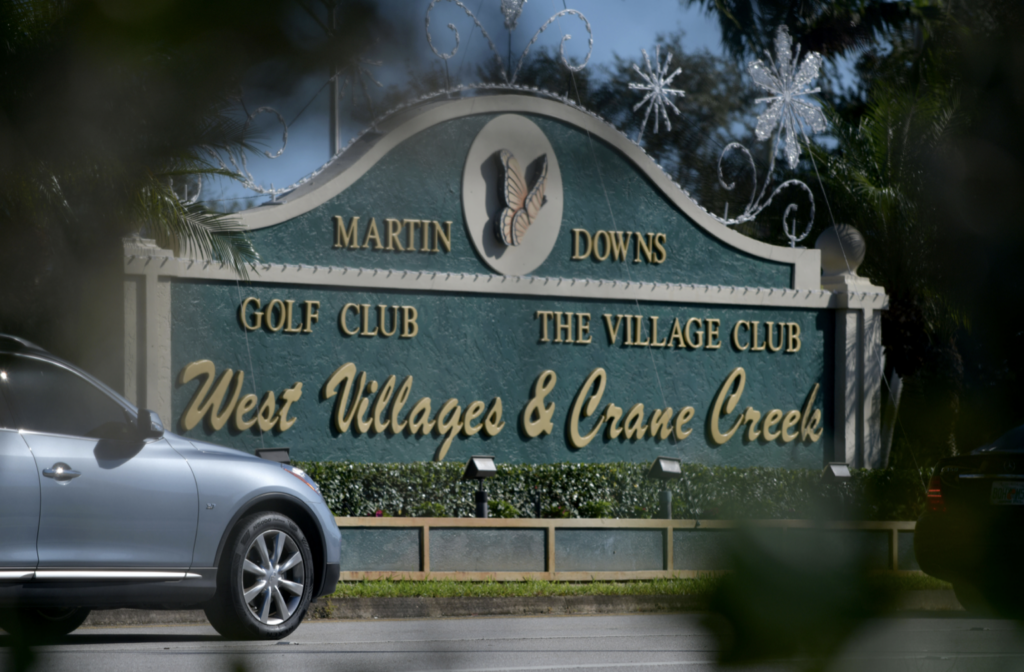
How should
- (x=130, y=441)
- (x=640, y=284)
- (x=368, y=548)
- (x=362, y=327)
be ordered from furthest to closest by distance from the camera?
1. (x=640, y=284)
2. (x=362, y=327)
3. (x=368, y=548)
4. (x=130, y=441)

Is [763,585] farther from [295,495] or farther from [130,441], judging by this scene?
[295,495]

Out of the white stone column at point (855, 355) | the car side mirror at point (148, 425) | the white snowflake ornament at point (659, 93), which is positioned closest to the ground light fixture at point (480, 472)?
the white stone column at point (855, 355)

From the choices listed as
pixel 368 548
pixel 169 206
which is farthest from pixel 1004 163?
pixel 368 548

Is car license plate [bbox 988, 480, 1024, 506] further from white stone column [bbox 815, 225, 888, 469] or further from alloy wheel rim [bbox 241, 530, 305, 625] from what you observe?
white stone column [bbox 815, 225, 888, 469]

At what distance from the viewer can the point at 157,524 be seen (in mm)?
6496

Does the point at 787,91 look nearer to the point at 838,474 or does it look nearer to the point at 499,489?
the point at 838,474

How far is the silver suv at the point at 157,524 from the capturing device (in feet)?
19.2

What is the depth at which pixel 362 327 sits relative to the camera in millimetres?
13836

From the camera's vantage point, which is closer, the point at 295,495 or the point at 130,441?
the point at 130,441

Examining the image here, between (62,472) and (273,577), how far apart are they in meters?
1.63

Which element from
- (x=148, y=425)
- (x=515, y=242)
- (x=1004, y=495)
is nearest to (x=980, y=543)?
(x=1004, y=495)

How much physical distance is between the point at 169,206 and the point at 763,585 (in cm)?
91

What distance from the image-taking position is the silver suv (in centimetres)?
584

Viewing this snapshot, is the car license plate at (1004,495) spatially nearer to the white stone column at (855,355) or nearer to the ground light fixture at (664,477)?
the ground light fixture at (664,477)
